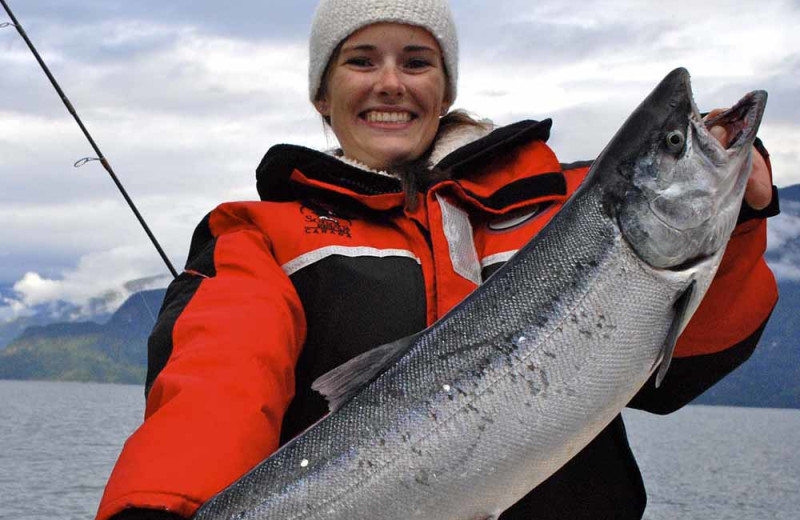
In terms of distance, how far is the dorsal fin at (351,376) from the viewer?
2.95 m

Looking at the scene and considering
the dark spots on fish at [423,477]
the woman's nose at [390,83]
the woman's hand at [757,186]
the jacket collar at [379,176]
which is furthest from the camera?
the woman's nose at [390,83]

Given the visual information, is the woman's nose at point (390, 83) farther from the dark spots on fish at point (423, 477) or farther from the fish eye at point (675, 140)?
the dark spots on fish at point (423, 477)

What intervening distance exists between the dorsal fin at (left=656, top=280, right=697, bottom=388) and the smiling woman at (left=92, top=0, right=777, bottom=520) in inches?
20.0

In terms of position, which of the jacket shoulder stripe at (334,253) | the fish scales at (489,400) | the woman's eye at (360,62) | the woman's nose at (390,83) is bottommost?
the fish scales at (489,400)

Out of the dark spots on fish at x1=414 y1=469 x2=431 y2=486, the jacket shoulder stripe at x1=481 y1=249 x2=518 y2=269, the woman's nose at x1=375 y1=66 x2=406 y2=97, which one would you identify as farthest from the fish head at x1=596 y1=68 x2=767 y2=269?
the woman's nose at x1=375 y1=66 x2=406 y2=97

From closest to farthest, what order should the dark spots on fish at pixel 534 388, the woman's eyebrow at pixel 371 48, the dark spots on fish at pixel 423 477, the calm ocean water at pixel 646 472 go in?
1. the dark spots on fish at pixel 423 477
2. the dark spots on fish at pixel 534 388
3. the woman's eyebrow at pixel 371 48
4. the calm ocean water at pixel 646 472

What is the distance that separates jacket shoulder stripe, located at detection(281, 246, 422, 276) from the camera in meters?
3.76

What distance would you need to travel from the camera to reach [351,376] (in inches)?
117

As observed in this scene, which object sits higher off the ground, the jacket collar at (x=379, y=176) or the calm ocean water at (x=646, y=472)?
the jacket collar at (x=379, y=176)

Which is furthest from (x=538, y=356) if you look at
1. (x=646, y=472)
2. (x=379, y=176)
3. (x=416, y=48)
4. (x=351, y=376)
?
(x=646, y=472)

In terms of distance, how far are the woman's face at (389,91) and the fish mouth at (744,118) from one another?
1.44 metres

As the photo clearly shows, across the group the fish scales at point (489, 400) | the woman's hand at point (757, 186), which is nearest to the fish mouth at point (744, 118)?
the woman's hand at point (757, 186)

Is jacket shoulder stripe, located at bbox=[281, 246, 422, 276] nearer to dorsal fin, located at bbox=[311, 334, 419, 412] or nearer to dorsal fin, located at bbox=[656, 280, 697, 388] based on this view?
dorsal fin, located at bbox=[311, 334, 419, 412]

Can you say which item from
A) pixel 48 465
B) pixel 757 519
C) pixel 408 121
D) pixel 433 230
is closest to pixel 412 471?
pixel 433 230
